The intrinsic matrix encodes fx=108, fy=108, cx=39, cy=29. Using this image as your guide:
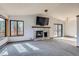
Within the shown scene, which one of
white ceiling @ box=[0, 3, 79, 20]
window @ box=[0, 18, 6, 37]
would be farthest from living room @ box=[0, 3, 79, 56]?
window @ box=[0, 18, 6, 37]

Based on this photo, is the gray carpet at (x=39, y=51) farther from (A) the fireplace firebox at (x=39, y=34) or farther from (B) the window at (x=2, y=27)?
(A) the fireplace firebox at (x=39, y=34)

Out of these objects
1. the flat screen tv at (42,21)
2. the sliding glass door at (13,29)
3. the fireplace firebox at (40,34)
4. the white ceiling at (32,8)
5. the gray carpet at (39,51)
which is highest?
the white ceiling at (32,8)

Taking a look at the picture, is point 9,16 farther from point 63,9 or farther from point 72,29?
point 72,29

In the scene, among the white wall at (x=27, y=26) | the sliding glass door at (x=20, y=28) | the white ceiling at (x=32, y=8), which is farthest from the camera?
the white wall at (x=27, y=26)

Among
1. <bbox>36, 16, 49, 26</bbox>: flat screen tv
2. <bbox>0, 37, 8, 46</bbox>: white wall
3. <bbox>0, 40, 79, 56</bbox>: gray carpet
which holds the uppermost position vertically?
<bbox>36, 16, 49, 26</bbox>: flat screen tv

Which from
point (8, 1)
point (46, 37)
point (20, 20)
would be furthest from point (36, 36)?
point (8, 1)

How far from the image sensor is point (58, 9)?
7.14 m

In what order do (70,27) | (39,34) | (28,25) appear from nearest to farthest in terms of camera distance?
(28,25)
(39,34)
(70,27)

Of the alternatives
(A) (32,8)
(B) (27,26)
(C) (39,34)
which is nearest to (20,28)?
(B) (27,26)

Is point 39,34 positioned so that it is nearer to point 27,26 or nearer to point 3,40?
point 27,26

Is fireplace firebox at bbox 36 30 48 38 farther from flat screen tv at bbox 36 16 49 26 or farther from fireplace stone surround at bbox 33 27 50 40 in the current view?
flat screen tv at bbox 36 16 49 26

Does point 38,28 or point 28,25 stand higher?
point 28,25

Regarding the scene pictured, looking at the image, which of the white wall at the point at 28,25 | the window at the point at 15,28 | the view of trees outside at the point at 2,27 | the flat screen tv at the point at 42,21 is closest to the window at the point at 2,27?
the view of trees outside at the point at 2,27

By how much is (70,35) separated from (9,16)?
6.53 m
